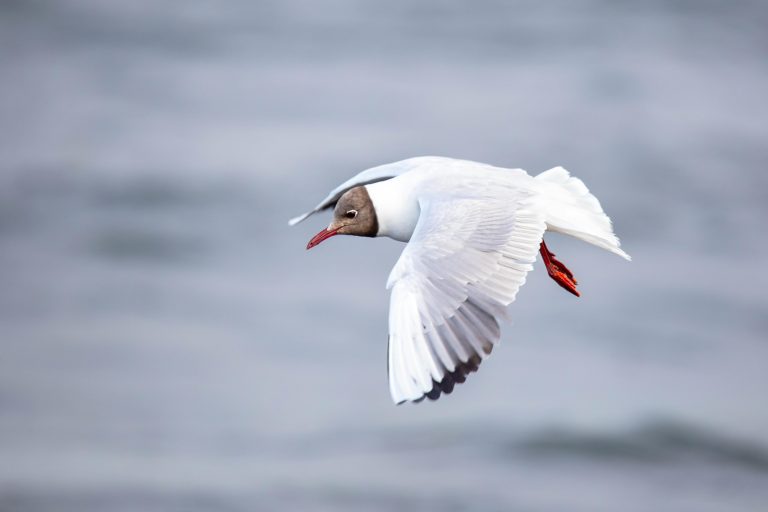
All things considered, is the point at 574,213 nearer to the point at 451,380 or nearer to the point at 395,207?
the point at 395,207

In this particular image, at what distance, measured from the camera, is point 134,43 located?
17.9 meters

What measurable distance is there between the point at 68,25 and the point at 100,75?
1728 mm

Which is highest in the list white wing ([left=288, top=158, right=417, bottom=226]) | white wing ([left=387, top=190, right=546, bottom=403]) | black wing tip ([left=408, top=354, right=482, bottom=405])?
white wing ([left=288, top=158, right=417, bottom=226])

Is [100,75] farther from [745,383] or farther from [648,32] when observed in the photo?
[745,383]

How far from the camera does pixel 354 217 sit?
6496mm

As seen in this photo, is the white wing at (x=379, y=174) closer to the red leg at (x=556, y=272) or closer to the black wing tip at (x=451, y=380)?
the red leg at (x=556, y=272)

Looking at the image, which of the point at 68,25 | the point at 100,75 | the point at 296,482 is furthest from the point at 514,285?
the point at 68,25

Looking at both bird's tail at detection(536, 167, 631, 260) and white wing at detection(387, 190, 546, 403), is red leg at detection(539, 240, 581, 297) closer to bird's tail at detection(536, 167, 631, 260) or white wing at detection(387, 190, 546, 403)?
bird's tail at detection(536, 167, 631, 260)

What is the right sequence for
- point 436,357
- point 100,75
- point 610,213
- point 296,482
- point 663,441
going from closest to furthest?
point 436,357 → point 296,482 → point 663,441 → point 610,213 → point 100,75

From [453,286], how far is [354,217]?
3.83 ft

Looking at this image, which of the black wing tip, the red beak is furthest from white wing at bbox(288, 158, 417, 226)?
the black wing tip

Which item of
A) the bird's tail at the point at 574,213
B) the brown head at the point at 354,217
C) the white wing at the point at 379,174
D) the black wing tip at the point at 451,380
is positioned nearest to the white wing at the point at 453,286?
the black wing tip at the point at 451,380

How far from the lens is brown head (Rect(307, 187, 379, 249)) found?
6438 millimetres

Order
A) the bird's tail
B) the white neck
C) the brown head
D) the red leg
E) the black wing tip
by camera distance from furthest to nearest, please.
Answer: the red leg → the brown head → the white neck → the bird's tail → the black wing tip
